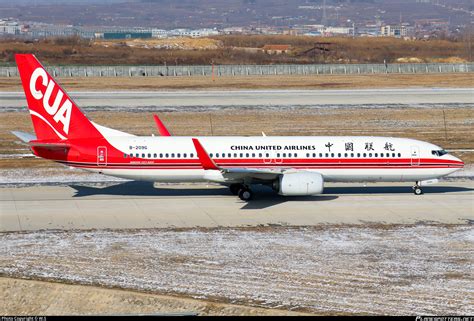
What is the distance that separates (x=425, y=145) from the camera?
4659 centimetres

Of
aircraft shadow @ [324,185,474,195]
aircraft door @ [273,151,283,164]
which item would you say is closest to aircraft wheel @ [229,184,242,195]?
aircraft door @ [273,151,283,164]

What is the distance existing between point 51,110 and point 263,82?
6347cm

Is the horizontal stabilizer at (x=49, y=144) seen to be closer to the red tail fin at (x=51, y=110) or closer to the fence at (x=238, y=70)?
the red tail fin at (x=51, y=110)

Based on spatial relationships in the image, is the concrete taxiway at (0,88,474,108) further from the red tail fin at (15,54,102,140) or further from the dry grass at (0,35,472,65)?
the dry grass at (0,35,472,65)

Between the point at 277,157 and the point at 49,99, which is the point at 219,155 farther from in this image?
the point at 49,99

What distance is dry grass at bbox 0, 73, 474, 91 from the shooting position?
331ft

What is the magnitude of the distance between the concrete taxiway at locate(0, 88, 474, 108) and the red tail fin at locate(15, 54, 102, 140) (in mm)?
38695

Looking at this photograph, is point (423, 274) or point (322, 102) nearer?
point (423, 274)

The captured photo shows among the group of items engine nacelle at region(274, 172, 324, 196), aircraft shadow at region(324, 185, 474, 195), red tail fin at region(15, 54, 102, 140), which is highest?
red tail fin at region(15, 54, 102, 140)

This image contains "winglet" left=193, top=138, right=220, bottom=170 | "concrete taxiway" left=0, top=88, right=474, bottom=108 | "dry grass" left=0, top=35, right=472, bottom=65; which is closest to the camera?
"winglet" left=193, top=138, right=220, bottom=170

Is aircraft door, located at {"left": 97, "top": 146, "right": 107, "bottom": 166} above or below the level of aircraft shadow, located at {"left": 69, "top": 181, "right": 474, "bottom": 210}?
above

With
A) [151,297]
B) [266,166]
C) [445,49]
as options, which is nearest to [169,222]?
[266,166]

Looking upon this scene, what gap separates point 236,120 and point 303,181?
Answer: 102ft

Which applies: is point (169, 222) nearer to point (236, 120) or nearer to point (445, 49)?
point (236, 120)
